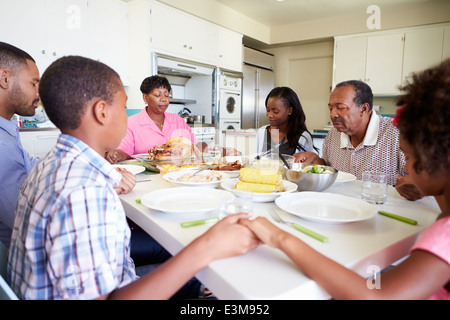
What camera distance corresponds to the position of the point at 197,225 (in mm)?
850

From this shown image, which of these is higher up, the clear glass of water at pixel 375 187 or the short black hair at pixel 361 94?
the short black hair at pixel 361 94

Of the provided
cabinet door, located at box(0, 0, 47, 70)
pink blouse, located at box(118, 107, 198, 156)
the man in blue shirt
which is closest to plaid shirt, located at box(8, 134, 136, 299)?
the man in blue shirt

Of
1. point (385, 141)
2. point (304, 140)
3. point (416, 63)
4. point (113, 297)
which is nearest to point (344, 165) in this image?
point (385, 141)

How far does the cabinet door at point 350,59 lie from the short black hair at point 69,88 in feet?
17.8

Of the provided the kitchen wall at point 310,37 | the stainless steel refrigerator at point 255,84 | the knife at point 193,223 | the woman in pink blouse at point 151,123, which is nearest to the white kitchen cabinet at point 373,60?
the kitchen wall at point 310,37

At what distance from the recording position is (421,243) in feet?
1.97

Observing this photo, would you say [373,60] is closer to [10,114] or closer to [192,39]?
[192,39]

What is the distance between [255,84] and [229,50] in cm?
102

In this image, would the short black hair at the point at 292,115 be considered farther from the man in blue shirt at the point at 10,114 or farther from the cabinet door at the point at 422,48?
the cabinet door at the point at 422,48

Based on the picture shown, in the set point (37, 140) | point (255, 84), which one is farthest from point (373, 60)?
point (37, 140)

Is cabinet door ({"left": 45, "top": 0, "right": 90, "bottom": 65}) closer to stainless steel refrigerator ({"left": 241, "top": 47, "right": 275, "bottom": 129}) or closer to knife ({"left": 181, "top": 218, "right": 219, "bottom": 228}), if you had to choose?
stainless steel refrigerator ({"left": 241, "top": 47, "right": 275, "bottom": 129})

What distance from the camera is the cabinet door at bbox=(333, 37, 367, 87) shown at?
527 cm

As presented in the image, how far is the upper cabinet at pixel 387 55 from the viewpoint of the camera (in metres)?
4.72

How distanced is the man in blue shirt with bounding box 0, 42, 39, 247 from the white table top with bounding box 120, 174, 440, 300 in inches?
17.3
